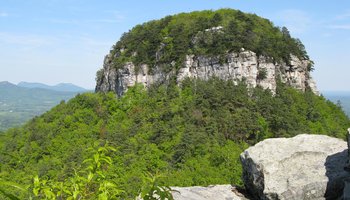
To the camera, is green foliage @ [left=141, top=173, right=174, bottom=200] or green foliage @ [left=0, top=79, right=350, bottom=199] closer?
green foliage @ [left=141, top=173, right=174, bottom=200]

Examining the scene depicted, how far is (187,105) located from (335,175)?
5206 cm

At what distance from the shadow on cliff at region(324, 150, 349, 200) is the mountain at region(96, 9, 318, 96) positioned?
55.8m

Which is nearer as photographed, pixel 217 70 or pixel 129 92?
pixel 217 70

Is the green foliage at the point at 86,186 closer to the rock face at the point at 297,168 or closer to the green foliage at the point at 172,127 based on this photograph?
the rock face at the point at 297,168

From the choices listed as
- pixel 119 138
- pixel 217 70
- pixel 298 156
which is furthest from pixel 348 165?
pixel 217 70

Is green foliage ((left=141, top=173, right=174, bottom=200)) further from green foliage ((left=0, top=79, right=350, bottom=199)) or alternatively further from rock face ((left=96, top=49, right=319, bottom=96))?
rock face ((left=96, top=49, right=319, bottom=96))

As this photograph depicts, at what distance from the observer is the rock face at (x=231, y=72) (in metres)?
66.5

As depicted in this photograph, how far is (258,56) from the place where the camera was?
222ft

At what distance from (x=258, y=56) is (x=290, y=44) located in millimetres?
10311

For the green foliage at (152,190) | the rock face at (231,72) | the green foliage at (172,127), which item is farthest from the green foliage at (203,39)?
the green foliage at (152,190)

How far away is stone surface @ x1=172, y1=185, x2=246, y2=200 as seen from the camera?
1081 centimetres

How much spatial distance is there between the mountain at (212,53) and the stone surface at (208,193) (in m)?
55.2

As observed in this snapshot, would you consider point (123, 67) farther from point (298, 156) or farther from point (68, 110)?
point (298, 156)

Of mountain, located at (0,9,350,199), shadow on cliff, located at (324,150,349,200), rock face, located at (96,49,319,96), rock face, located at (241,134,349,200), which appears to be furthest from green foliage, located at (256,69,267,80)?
shadow on cliff, located at (324,150,349,200)
